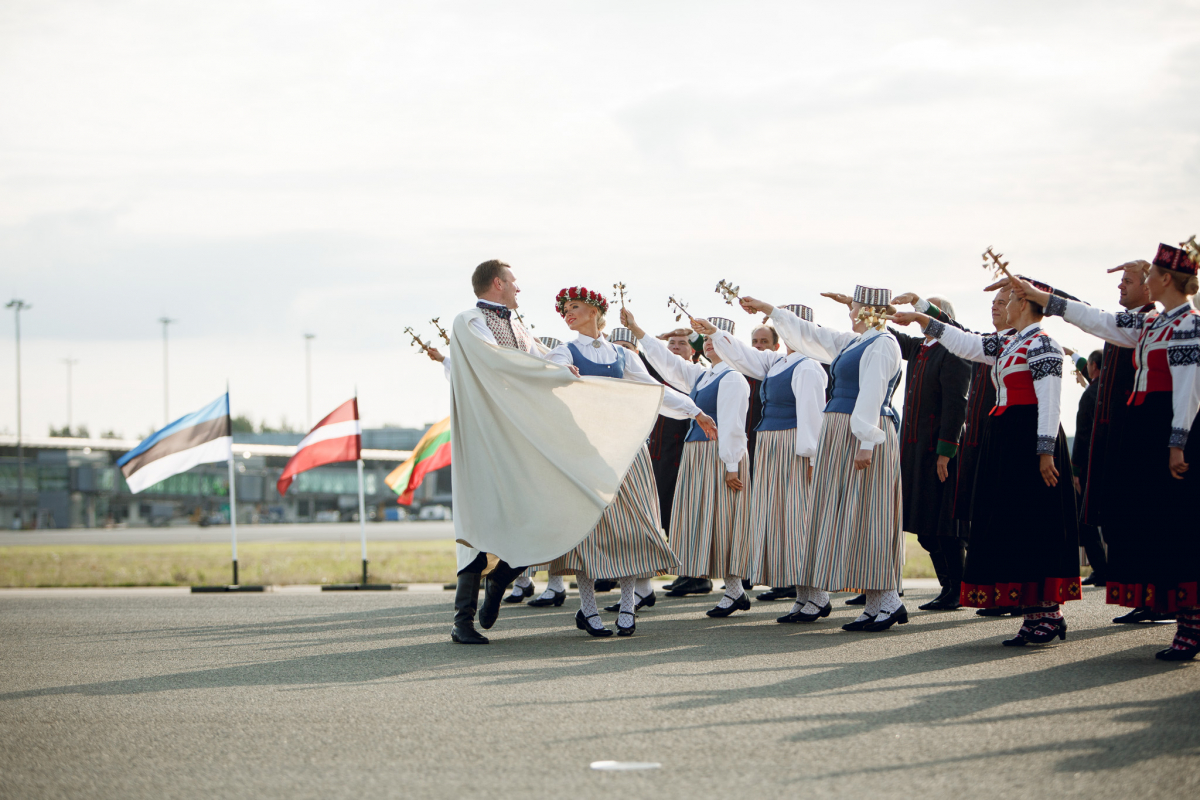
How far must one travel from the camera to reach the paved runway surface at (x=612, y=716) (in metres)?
3.54

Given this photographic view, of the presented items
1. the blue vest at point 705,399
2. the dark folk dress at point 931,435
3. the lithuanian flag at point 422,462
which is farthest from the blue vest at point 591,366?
the lithuanian flag at point 422,462

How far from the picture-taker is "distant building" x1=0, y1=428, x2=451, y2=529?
64.4 m

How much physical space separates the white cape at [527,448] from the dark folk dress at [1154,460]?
2.91m

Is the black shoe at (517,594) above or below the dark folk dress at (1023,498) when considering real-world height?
below

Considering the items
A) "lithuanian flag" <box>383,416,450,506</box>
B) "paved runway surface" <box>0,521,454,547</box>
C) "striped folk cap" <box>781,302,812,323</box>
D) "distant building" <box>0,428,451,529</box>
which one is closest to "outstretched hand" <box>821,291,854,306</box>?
"striped folk cap" <box>781,302,812,323</box>

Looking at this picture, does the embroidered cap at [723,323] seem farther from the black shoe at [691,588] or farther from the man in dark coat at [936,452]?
the black shoe at [691,588]

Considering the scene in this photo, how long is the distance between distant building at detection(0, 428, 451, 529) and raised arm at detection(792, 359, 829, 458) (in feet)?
159

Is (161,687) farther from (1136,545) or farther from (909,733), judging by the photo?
(1136,545)

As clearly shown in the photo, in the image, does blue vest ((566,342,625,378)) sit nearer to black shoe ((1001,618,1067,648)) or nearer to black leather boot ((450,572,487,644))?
black leather boot ((450,572,487,644))

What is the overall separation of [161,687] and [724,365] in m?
5.11

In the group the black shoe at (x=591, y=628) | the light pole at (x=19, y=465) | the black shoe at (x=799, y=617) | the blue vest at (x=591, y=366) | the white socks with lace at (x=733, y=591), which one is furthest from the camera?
the light pole at (x=19, y=465)

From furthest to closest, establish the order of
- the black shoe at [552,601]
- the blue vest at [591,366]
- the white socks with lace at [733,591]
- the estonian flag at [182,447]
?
the estonian flag at [182,447] < the black shoe at [552,601] < the white socks with lace at [733,591] < the blue vest at [591,366]

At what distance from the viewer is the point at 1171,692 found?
484 centimetres

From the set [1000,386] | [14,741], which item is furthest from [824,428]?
[14,741]
